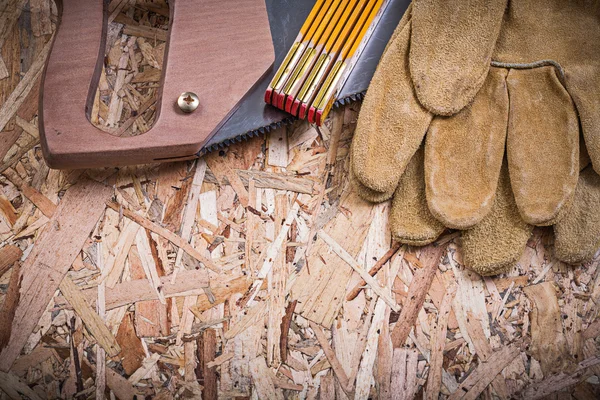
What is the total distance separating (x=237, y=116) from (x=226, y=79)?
0.09m

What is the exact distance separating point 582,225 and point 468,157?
30 centimetres

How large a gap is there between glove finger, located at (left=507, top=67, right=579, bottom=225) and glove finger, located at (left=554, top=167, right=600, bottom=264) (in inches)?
2.6

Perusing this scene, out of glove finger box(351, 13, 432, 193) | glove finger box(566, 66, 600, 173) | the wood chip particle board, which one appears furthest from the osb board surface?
glove finger box(566, 66, 600, 173)

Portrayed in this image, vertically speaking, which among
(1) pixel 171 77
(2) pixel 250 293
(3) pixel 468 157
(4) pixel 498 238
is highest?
A: (1) pixel 171 77

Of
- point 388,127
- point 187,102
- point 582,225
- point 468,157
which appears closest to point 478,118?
point 468,157

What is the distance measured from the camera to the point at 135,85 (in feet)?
4.47

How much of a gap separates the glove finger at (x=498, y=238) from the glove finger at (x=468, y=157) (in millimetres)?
53

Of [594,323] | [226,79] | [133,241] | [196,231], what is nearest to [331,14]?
[226,79]

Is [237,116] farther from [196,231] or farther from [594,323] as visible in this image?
[594,323]

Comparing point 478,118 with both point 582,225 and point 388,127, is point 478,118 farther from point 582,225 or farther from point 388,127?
point 582,225

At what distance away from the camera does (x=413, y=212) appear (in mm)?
1226

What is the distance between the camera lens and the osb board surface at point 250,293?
1.18m

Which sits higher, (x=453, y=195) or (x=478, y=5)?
(x=478, y=5)

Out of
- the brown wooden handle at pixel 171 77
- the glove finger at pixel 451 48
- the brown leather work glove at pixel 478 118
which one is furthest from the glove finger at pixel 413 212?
the brown wooden handle at pixel 171 77
